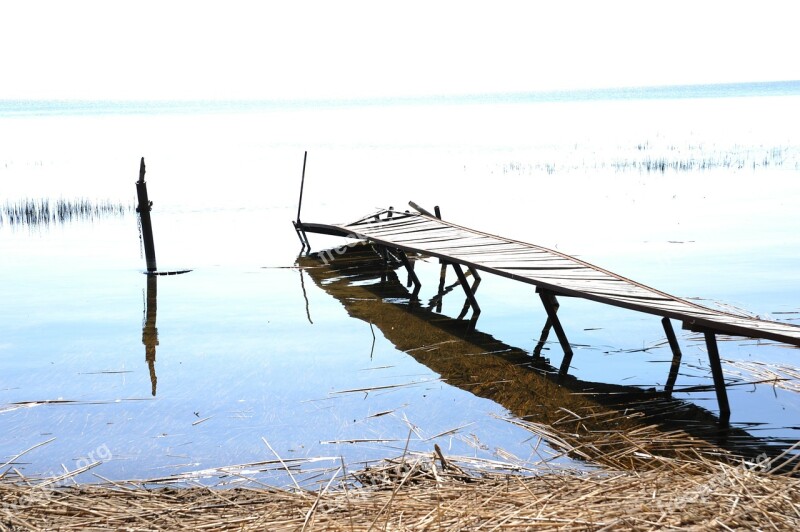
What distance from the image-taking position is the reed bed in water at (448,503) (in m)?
4.49

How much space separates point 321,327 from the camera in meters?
12.2

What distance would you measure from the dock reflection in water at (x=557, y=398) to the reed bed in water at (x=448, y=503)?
2.87 feet

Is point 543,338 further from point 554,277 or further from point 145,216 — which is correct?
point 145,216

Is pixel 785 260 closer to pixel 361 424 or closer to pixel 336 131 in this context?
pixel 361 424

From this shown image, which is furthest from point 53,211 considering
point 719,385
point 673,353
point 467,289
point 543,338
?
point 719,385

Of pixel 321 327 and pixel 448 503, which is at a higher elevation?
pixel 448 503

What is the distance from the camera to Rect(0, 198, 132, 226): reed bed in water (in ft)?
77.4

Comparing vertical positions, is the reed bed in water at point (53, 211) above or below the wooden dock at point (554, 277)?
below

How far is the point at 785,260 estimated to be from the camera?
15547mm

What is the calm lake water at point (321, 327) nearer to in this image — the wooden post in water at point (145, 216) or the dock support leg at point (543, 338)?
the dock support leg at point (543, 338)

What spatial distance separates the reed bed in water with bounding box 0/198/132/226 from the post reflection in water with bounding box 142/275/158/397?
9.15m

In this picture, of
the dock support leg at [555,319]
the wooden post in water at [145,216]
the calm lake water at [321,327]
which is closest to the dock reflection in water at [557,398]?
the calm lake water at [321,327]

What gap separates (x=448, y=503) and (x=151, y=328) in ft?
26.8

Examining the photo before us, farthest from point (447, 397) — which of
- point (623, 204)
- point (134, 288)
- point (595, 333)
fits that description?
point (623, 204)
